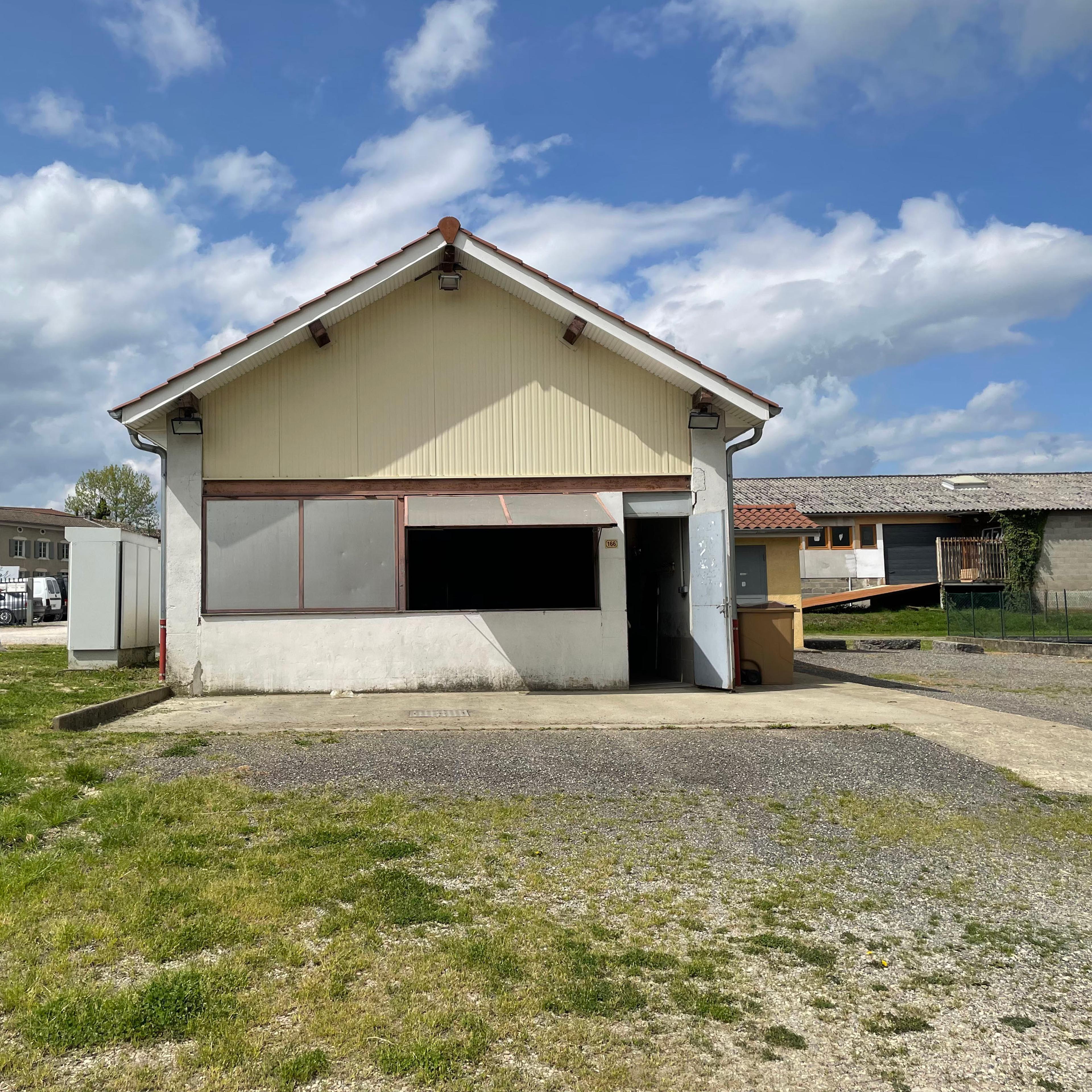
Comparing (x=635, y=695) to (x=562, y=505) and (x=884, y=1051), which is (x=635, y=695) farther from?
(x=884, y=1051)

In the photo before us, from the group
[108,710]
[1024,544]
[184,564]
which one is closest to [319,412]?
[184,564]

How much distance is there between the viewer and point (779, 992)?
349 centimetres

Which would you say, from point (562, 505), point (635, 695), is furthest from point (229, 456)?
point (635, 695)

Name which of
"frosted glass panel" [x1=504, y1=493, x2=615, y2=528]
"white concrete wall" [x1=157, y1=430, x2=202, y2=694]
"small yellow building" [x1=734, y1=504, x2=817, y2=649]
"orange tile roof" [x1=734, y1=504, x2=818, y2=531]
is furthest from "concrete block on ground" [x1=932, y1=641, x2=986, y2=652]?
"white concrete wall" [x1=157, y1=430, x2=202, y2=694]

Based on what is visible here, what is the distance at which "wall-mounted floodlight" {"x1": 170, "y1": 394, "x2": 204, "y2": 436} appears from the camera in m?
11.6

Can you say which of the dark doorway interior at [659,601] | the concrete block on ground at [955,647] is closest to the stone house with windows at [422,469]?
the dark doorway interior at [659,601]

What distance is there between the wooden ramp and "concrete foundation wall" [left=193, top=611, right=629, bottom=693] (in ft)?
64.9

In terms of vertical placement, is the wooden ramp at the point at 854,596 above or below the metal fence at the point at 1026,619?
above

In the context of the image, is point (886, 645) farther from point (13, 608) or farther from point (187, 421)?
point (13, 608)

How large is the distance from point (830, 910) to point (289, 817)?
9.97ft

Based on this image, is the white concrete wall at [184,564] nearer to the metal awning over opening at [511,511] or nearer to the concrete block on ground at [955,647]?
the metal awning over opening at [511,511]

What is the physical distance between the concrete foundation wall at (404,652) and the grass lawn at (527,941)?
5.36 m

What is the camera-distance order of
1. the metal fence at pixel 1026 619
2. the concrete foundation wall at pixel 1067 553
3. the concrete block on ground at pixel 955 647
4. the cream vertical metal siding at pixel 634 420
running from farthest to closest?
the concrete foundation wall at pixel 1067 553 < the concrete block on ground at pixel 955 647 < the metal fence at pixel 1026 619 < the cream vertical metal siding at pixel 634 420

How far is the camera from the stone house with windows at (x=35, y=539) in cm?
5888
